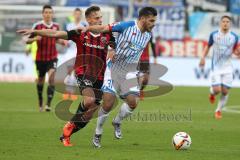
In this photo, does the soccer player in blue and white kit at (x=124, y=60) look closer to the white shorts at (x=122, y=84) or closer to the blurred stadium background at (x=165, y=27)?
the white shorts at (x=122, y=84)

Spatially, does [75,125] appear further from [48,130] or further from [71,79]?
[71,79]

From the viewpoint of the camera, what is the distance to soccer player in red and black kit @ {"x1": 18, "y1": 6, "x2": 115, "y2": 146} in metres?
12.4

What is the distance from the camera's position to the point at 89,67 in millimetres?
12898

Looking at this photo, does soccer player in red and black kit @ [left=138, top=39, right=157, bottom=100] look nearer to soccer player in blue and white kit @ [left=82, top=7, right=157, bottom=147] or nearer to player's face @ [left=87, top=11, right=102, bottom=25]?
soccer player in blue and white kit @ [left=82, top=7, right=157, bottom=147]

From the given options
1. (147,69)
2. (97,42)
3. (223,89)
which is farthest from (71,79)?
(97,42)

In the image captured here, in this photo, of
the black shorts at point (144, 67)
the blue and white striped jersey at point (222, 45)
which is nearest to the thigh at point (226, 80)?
the blue and white striped jersey at point (222, 45)

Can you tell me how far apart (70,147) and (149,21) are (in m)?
2.44

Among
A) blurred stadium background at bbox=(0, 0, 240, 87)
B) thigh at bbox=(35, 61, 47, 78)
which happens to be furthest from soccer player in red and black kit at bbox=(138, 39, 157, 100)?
blurred stadium background at bbox=(0, 0, 240, 87)

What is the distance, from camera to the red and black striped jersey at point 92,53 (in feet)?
41.3

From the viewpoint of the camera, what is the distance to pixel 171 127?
15719mm

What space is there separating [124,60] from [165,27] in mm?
25912

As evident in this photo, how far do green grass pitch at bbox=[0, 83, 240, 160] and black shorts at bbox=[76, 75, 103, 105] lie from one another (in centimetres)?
83

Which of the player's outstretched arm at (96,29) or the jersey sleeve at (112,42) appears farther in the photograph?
the jersey sleeve at (112,42)

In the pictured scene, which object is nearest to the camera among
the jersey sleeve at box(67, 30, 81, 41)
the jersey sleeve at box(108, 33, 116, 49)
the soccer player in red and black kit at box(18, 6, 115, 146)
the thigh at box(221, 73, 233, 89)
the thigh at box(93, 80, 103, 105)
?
the jersey sleeve at box(67, 30, 81, 41)
